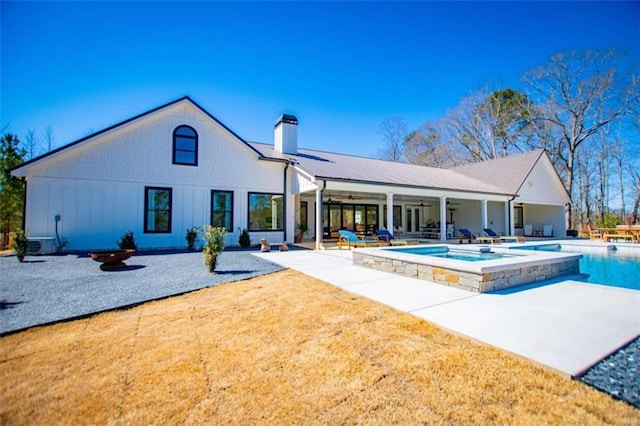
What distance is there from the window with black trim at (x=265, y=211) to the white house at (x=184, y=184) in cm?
5

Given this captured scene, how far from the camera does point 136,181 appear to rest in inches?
488

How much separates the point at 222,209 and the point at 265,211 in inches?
81.7

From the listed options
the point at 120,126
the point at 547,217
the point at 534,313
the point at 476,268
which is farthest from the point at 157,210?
the point at 547,217

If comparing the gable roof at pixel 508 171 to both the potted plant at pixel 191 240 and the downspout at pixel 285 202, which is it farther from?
the potted plant at pixel 191 240

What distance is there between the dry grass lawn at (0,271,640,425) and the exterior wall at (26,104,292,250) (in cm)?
905

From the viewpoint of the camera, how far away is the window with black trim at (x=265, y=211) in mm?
14609

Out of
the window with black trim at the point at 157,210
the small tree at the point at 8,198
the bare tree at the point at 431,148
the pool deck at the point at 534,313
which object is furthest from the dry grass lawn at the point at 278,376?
the bare tree at the point at 431,148

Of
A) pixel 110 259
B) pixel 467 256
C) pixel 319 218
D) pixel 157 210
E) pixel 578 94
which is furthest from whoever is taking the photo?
pixel 578 94

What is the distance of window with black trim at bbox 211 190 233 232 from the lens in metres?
13.8

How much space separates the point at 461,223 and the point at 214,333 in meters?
22.3

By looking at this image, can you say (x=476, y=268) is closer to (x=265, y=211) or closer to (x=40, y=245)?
(x=265, y=211)

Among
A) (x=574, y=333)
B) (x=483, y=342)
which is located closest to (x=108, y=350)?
(x=483, y=342)

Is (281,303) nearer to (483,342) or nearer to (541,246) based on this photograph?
(483,342)

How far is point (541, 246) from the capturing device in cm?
1291
